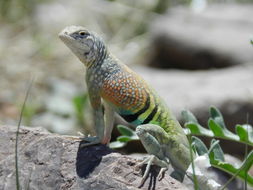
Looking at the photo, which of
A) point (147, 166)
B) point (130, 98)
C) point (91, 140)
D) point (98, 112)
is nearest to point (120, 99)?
point (130, 98)

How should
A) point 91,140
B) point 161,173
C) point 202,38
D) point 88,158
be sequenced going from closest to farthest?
1. point 161,173
2. point 88,158
3. point 91,140
4. point 202,38

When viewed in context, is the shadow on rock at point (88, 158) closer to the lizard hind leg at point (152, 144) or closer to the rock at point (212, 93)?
the lizard hind leg at point (152, 144)

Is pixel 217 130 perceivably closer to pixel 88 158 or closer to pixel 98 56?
pixel 98 56

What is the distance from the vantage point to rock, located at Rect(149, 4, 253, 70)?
1133 centimetres

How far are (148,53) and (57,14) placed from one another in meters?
2.26

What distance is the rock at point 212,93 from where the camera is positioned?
8430mm

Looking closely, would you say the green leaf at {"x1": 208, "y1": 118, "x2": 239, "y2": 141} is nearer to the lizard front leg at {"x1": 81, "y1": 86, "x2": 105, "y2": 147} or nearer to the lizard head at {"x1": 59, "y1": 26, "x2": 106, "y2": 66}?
the lizard front leg at {"x1": 81, "y1": 86, "x2": 105, "y2": 147}

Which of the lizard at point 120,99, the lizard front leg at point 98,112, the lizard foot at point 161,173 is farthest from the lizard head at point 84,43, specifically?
the lizard foot at point 161,173

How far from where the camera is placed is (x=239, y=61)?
1109 centimetres

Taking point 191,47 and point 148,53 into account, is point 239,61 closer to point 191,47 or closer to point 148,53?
point 191,47

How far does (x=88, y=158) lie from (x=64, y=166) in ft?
0.61

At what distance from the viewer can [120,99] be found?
4.68m

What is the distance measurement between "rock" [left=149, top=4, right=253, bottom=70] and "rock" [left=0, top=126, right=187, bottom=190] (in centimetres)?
690

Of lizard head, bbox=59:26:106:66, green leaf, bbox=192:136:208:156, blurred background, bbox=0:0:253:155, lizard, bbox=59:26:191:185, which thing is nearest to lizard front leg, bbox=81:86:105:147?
lizard, bbox=59:26:191:185
